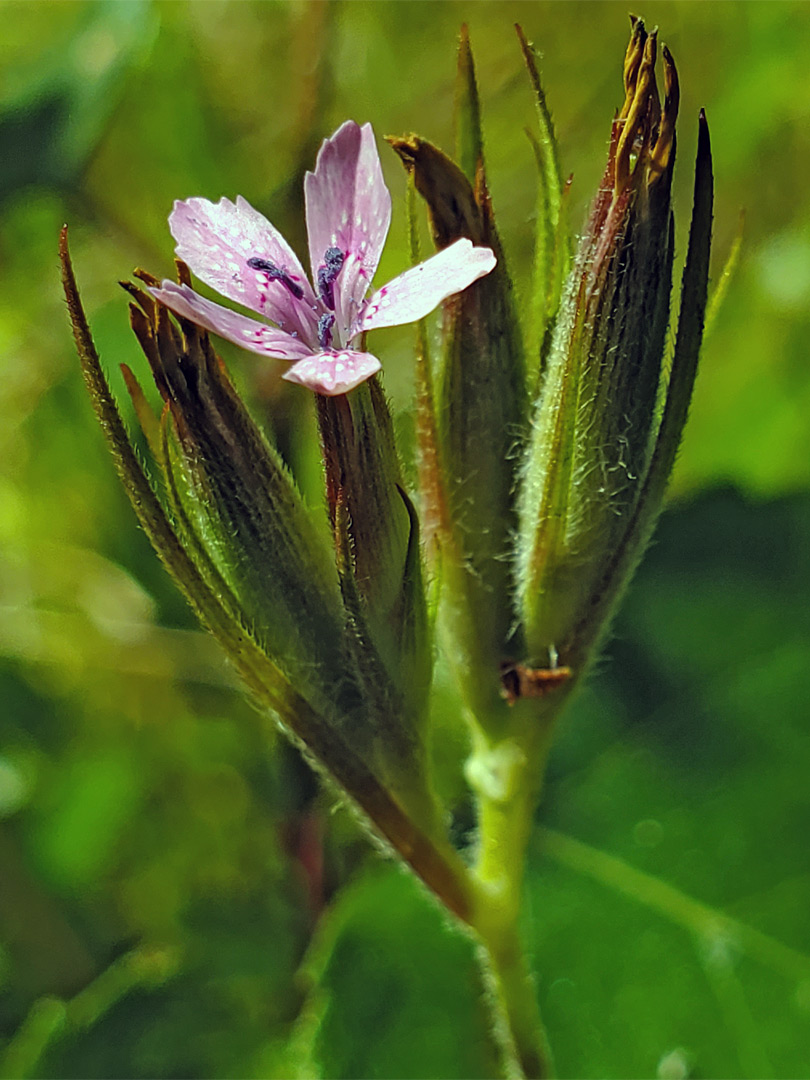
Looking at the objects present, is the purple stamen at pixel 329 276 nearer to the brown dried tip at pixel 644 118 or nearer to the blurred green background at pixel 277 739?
the brown dried tip at pixel 644 118

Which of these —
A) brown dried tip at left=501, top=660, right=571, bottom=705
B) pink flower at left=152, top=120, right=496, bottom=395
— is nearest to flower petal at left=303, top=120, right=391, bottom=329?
pink flower at left=152, top=120, right=496, bottom=395

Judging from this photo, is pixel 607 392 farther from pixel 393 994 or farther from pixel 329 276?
pixel 393 994

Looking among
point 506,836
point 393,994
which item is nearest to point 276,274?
point 506,836

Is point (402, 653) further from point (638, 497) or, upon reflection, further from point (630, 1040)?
point (630, 1040)

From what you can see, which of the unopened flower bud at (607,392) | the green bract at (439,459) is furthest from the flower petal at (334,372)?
the unopened flower bud at (607,392)

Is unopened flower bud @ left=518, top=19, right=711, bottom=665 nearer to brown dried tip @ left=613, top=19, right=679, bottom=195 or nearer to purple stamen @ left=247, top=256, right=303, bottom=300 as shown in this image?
brown dried tip @ left=613, top=19, right=679, bottom=195

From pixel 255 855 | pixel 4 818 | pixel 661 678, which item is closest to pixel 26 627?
pixel 4 818
